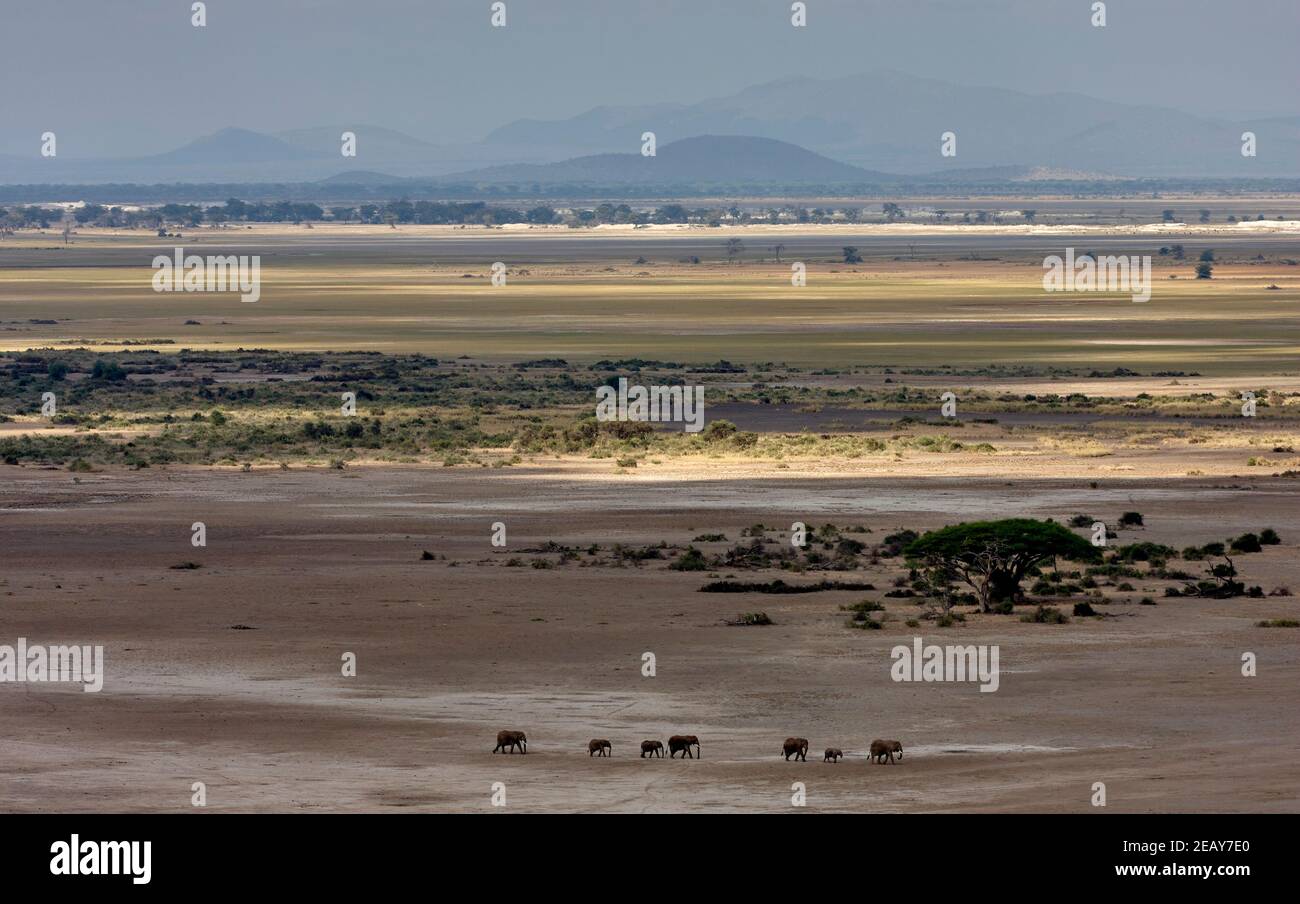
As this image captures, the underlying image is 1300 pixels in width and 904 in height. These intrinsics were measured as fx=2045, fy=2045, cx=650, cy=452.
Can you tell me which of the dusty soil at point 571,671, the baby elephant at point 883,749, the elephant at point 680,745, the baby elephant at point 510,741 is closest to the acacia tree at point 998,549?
the dusty soil at point 571,671

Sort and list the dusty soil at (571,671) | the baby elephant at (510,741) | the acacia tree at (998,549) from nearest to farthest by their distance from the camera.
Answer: the dusty soil at (571,671) → the baby elephant at (510,741) → the acacia tree at (998,549)

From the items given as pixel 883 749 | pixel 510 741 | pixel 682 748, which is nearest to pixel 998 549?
pixel 883 749

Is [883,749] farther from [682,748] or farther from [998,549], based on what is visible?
[998,549]

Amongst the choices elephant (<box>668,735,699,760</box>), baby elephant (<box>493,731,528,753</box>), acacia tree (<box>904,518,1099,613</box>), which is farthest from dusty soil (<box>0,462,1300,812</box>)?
acacia tree (<box>904,518,1099,613</box>)

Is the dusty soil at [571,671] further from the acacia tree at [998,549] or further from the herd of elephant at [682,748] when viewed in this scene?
the acacia tree at [998,549]

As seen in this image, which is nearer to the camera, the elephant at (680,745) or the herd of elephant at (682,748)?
the herd of elephant at (682,748)

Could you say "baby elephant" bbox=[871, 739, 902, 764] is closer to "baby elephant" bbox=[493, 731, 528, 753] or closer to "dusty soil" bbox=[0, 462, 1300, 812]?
"dusty soil" bbox=[0, 462, 1300, 812]
